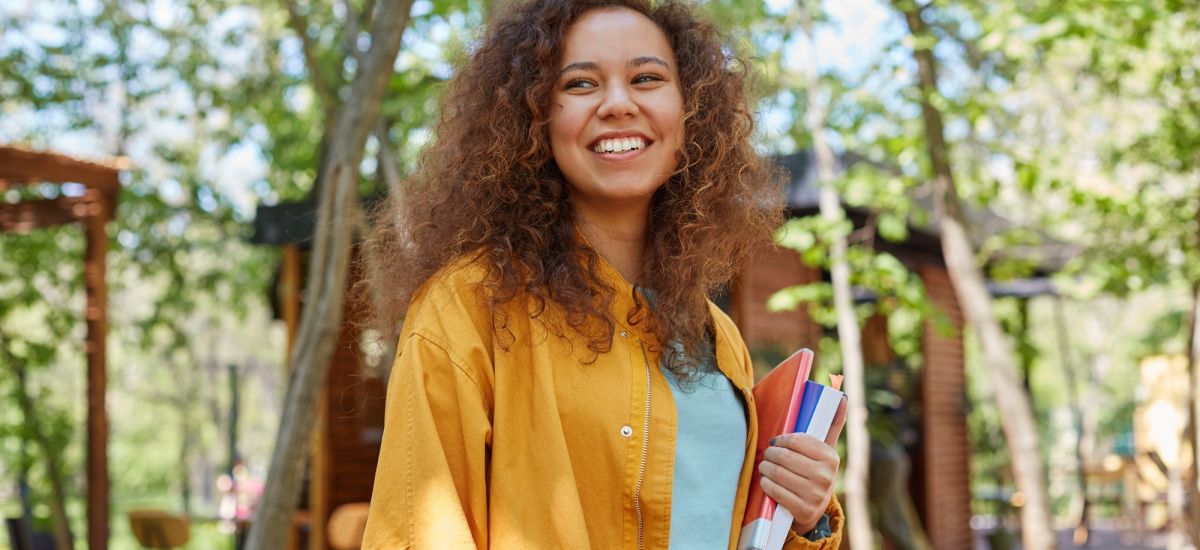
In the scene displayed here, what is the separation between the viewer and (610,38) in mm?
1831

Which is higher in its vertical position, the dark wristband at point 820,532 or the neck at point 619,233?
the neck at point 619,233

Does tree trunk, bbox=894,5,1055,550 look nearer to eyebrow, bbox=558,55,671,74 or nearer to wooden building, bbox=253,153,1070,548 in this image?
wooden building, bbox=253,153,1070,548

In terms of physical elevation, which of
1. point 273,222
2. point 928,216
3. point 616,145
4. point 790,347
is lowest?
point 790,347

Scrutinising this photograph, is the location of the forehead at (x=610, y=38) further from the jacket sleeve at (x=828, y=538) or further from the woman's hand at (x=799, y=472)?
the jacket sleeve at (x=828, y=538)

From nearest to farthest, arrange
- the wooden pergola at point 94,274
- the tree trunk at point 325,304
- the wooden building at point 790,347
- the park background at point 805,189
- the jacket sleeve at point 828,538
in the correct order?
the jacket sleeve at point 828,538, the tree trunk at point 325,304, the park background at point 805,189, the wooden pergola at point 94,274, the wooden building at point 790,347

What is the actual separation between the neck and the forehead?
22cm

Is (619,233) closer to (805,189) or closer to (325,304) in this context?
(325,304)

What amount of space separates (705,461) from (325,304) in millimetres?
2799

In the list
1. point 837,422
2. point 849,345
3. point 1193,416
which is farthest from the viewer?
point 1193,416

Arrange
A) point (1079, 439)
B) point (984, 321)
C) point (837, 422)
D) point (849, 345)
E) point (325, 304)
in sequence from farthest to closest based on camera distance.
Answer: point (1079, 439)
point (849, 345)
point (984, 321)
point (325, 304)
point (837, 422)

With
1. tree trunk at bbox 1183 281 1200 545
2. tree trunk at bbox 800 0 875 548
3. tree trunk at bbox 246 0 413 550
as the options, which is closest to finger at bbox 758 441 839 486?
tree trunk at bbox 246 0 413 550

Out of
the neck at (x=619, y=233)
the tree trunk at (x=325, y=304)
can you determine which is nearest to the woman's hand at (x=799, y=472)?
the neck at (x=619, y=233)

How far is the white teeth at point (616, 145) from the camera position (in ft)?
5.90

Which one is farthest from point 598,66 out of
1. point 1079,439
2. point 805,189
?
point 1079,439
